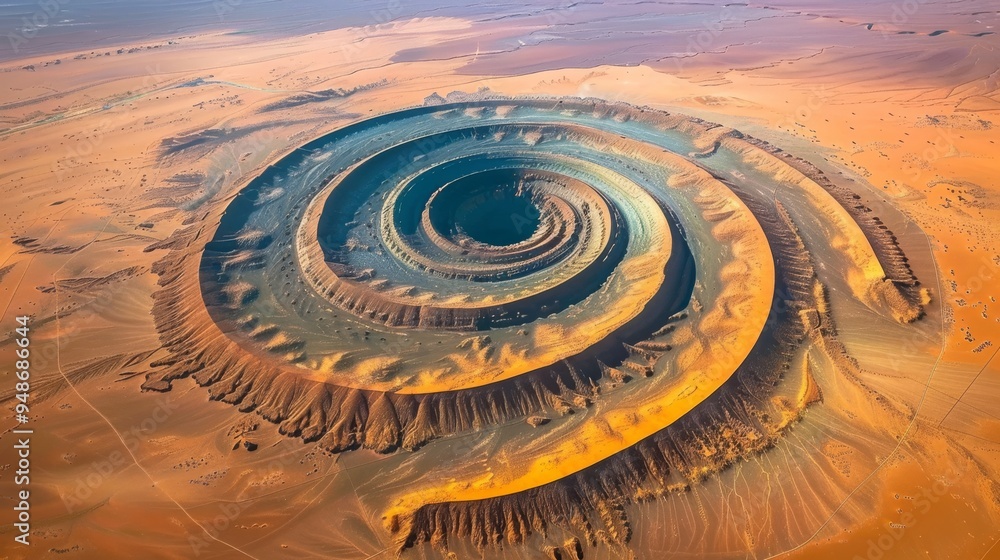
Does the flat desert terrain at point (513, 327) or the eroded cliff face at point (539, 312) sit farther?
the eroded cliff face at point (539, 312)

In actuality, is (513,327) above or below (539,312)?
below

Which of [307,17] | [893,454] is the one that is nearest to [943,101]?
[893,454]

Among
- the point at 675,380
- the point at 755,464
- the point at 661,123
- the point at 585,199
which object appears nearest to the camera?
the point at 755,464

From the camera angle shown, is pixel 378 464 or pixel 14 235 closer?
pixel 378 464

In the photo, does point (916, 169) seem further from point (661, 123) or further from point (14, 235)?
point (14, 235)

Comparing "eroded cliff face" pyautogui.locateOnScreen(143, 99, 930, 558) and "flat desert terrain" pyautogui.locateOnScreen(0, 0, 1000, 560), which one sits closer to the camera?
"flat desert terrain" pyautogui.locateOnScreen(0, 0, 1000, 560)

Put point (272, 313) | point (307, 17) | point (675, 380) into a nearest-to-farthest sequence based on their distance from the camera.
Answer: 1. point (675, 380)
2. point (272, 313)
3. point (307, 17)

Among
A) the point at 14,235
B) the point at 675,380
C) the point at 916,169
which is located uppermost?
the point at 14,235

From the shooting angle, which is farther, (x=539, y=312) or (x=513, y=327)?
(x=539, y=312)
